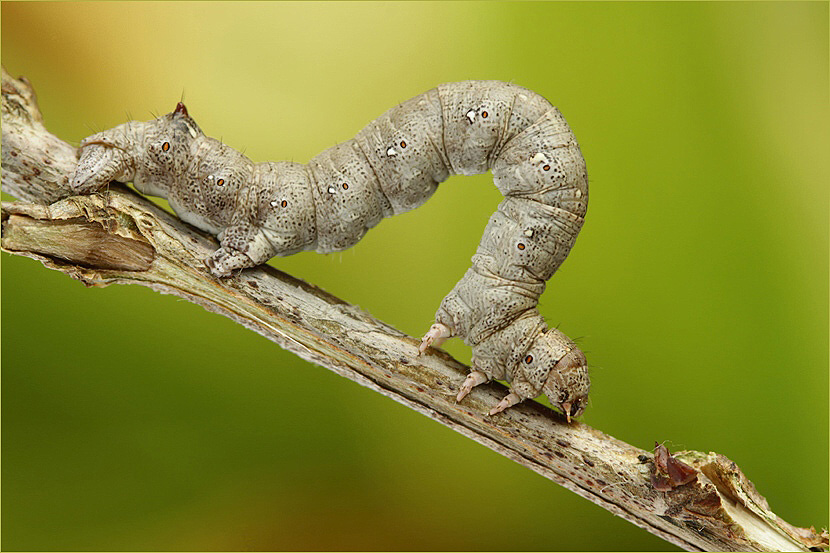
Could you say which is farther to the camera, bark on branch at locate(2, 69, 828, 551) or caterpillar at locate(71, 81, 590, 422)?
caterpillar at locate(71, 81, 590, 422)

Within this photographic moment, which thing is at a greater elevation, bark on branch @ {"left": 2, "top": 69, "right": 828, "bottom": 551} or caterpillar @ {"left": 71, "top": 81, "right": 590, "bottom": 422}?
caterpillar @ {"left": 71, "top": 81, "right": 590, "bottom": 422}

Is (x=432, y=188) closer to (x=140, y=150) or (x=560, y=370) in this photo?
(x=560, y=370)

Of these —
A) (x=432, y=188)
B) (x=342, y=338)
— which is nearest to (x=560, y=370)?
(x=342, y=338)

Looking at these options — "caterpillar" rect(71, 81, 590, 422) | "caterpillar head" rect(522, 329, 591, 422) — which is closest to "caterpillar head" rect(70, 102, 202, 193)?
"caterpillar" rect(71, 81, 590, 422)

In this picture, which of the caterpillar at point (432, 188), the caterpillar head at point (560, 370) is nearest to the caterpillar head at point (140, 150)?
the caterpillar at point (432, 188)

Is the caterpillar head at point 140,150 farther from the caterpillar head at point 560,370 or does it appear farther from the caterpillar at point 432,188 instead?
the caterpillar head at point 560,370

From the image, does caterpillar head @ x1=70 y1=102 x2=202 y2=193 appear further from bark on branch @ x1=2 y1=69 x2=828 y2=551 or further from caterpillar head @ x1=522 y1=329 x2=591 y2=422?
caterpillar head @ x1=522 y1=329 x2=591 y2=422
